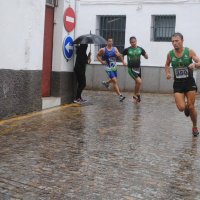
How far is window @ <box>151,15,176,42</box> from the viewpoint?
17.2m

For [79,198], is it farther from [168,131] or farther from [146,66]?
[146,66]

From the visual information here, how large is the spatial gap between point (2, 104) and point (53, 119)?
1.04m

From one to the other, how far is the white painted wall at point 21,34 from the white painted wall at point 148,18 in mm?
7934

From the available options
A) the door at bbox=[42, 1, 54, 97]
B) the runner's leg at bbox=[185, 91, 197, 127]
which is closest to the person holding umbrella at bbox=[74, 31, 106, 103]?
the door at bbox=[42, 1, 54, 97]

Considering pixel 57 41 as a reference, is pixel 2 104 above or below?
below

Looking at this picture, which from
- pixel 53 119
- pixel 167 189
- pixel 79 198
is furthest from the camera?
pixel 53 119

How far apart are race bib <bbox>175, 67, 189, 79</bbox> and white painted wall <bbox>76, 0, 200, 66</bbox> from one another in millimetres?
8961

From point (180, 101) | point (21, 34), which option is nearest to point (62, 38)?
point (21, 34)

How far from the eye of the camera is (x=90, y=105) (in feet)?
38.7

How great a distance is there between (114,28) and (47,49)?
7402mm

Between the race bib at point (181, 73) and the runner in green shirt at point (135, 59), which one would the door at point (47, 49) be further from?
the race bib at point (181, 73)

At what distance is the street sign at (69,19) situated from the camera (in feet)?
36.7

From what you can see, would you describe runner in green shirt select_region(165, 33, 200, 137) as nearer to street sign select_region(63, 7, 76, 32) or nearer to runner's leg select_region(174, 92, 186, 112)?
runner's leg select_region(174, 92, 186, 112)

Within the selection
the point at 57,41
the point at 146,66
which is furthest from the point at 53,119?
the point at 146,66
